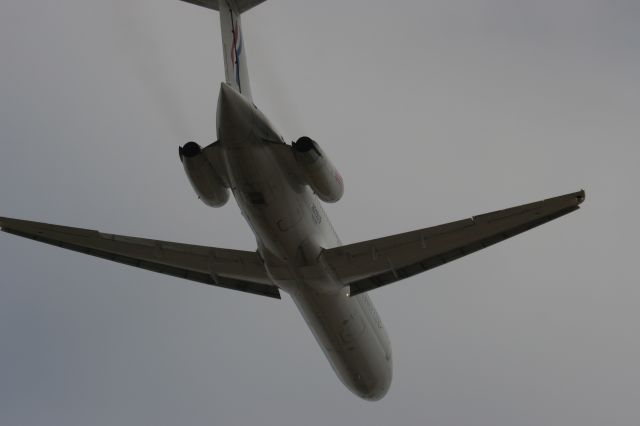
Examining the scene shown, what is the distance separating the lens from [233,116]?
47.1ft

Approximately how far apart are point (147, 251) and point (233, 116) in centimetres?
589

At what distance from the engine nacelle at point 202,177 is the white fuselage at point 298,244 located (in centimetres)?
33

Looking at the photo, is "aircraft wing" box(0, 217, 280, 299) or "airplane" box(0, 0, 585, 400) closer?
"airplane" box(0, 0, 585, 400)

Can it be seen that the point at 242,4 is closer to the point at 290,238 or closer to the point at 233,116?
the point at 233,116

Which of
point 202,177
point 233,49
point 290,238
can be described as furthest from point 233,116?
point 233,49

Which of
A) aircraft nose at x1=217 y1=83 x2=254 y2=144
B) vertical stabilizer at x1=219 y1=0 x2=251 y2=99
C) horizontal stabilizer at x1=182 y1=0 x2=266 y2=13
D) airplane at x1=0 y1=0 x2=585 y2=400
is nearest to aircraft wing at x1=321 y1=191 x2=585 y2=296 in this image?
airplane at x1=0 y1=0 x2=585 y2=400

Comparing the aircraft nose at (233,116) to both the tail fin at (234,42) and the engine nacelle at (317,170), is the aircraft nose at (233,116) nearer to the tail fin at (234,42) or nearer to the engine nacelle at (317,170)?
the engine nacelle at (317,170)

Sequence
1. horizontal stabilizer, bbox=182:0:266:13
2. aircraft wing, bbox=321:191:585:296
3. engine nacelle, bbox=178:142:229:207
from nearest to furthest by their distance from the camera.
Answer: engine nacelle, bbox=178:142:229:207, aircraft wing, bbox=321:191:585:296, horizontal stabilizer, bbox=182:0:266:13

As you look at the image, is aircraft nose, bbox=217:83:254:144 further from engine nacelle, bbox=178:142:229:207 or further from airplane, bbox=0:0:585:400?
engine nacelle, bbox=178:142:229:207

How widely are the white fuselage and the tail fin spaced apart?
116 inches

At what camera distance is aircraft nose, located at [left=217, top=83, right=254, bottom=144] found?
562 inches

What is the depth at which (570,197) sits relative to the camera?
1515cm

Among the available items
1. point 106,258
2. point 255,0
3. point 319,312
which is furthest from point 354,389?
point 255,0

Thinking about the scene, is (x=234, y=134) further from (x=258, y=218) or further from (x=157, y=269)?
(x=157, y=269)
